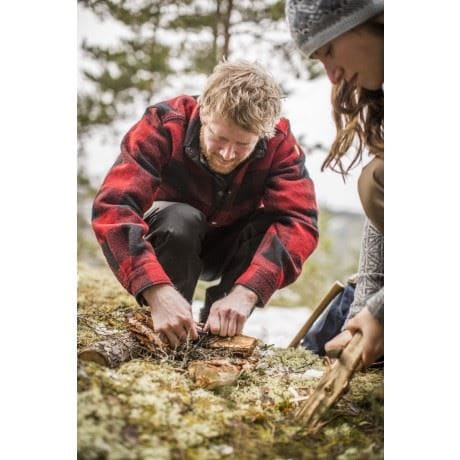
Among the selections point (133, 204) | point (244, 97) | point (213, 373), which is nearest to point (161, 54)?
point (244, 97)

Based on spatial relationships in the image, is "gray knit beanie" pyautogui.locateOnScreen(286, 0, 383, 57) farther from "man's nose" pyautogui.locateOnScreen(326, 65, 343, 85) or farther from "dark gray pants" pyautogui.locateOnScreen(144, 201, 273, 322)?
"dark gray pants" pyautogui.locateOnScreen(144, 201, 273, 322)

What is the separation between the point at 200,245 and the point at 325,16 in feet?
2.50

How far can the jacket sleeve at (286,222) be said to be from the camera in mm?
1694

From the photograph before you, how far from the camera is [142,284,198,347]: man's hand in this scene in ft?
5.10

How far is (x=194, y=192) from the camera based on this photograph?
1.74 m

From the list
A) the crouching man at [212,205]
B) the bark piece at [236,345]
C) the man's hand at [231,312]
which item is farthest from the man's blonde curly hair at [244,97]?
the bark piece at [236,345]

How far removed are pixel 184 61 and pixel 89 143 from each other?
43cm

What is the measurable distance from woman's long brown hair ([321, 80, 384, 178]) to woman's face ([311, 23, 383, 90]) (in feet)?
0.14

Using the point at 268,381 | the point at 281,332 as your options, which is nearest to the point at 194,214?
the point at 268,381

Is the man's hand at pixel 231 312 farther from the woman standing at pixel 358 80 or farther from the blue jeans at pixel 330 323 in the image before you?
the blue jeans at pixel 330 323

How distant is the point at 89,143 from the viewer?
2.07 m

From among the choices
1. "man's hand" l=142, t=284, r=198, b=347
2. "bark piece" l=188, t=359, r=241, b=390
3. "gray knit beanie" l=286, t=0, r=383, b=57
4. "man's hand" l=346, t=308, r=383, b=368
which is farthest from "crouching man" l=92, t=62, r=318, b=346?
"man's hand" l=346, t=308, r=383, b=368

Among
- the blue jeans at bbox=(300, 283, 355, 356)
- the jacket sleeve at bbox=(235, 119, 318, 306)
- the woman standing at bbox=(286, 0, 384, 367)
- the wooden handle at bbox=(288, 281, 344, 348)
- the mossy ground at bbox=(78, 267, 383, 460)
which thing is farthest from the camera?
the wooden handle at bbox=(288, 281, 344, 348)
